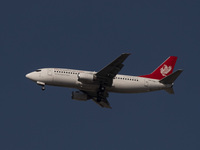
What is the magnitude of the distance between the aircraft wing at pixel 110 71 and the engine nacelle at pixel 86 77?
3.11 ft

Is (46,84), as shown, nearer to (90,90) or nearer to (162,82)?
(90,90)

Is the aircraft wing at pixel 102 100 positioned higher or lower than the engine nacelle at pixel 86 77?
lower

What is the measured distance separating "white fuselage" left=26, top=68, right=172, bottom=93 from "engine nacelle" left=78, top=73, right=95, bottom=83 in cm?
54

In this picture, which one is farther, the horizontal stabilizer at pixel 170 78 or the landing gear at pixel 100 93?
the landing gear at pixel 100 93

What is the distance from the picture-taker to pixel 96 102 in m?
71.9

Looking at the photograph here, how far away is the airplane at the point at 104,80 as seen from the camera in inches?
2467

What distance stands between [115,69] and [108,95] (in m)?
8.01

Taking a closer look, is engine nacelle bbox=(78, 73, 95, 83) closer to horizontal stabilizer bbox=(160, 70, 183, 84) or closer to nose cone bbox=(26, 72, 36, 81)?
nose cone bbox=(26, 72, 36, 81)

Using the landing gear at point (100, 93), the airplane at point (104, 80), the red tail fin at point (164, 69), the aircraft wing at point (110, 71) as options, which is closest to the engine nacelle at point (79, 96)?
the airplane at point (104, 80)

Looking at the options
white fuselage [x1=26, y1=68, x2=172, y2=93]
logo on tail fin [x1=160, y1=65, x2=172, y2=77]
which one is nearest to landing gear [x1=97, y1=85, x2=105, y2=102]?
white fuselage [x1=26, y1=68, x2=172, y2=93]

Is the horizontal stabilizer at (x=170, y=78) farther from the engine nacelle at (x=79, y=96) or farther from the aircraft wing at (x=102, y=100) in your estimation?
the engine nacelle at (x=79, y=96)

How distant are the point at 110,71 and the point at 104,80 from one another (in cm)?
202

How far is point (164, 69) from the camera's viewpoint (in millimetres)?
68375

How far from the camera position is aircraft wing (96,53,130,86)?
6034cm
